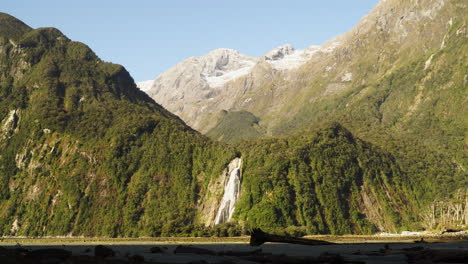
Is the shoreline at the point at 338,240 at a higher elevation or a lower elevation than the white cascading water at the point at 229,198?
lower

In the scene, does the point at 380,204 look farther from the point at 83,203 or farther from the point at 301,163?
the point at 83,203

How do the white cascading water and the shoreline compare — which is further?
the white cascading water

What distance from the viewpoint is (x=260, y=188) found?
7185 inches

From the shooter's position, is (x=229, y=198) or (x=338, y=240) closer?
(x=338, y=240)

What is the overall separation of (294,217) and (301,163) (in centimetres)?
2924

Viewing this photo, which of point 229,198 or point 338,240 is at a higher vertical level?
point 229,198

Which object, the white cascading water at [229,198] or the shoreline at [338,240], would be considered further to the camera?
the white cascading water at [229,198]

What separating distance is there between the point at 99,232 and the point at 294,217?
250 ft

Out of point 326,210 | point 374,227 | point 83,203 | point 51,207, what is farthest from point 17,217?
point 374,227

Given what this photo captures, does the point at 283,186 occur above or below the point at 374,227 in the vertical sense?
above

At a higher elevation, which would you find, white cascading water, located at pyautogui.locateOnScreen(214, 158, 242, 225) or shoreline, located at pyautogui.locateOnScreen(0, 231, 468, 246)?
white cascading water, located at pyautogui.locateOnScreen(214, 158, 242, 225)

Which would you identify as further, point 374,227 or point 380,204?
point 380,204

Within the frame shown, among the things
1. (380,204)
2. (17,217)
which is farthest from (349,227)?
(17,217)

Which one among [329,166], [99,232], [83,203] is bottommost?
[99,232]
